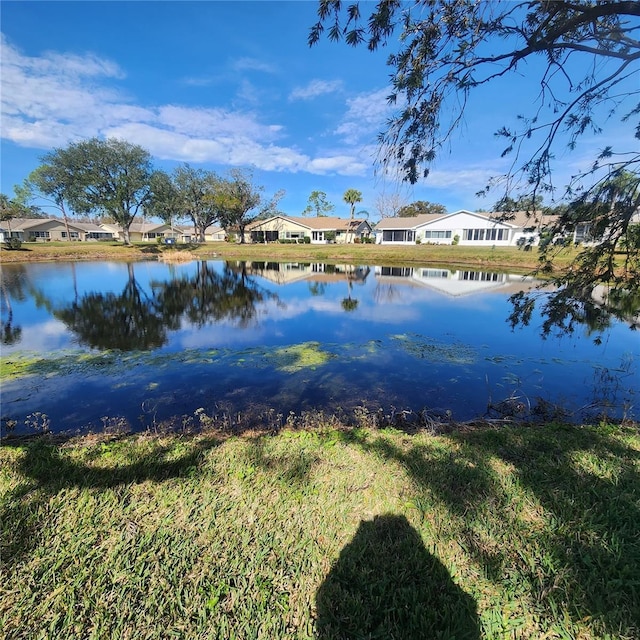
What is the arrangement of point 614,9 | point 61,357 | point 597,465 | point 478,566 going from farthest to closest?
point 61,357 → point 614,9 → point 597,465 → point 478,566

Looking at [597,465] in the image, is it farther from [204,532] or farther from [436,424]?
[204,532]

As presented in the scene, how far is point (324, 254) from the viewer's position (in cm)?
4138

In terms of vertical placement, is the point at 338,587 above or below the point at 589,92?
below

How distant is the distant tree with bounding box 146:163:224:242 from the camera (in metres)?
51.9

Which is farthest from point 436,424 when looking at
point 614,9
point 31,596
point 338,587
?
point 614,9

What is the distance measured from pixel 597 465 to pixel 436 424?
1876 millimetres

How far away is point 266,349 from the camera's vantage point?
943cm

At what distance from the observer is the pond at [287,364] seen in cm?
577

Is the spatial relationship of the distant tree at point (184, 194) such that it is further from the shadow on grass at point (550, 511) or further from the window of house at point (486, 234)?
the shadow on grass at point (550, 511)

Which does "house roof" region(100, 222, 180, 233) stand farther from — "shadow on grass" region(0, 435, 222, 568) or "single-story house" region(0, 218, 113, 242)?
"shadow on grass" region(0, 435, 222, 568)

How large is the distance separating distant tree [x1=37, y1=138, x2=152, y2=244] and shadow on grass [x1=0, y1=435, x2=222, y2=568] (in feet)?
179

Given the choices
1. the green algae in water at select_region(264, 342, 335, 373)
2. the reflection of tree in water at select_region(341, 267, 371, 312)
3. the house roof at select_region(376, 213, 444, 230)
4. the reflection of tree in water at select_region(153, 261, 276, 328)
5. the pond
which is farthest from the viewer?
the house roof at select_region(376, 213, 444, 230)

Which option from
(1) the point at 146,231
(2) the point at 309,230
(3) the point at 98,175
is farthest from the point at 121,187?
(1) the point at 146,231

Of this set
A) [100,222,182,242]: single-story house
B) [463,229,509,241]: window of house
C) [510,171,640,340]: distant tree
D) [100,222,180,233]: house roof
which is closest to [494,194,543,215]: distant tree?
[510,171,640,340]: distant tree
